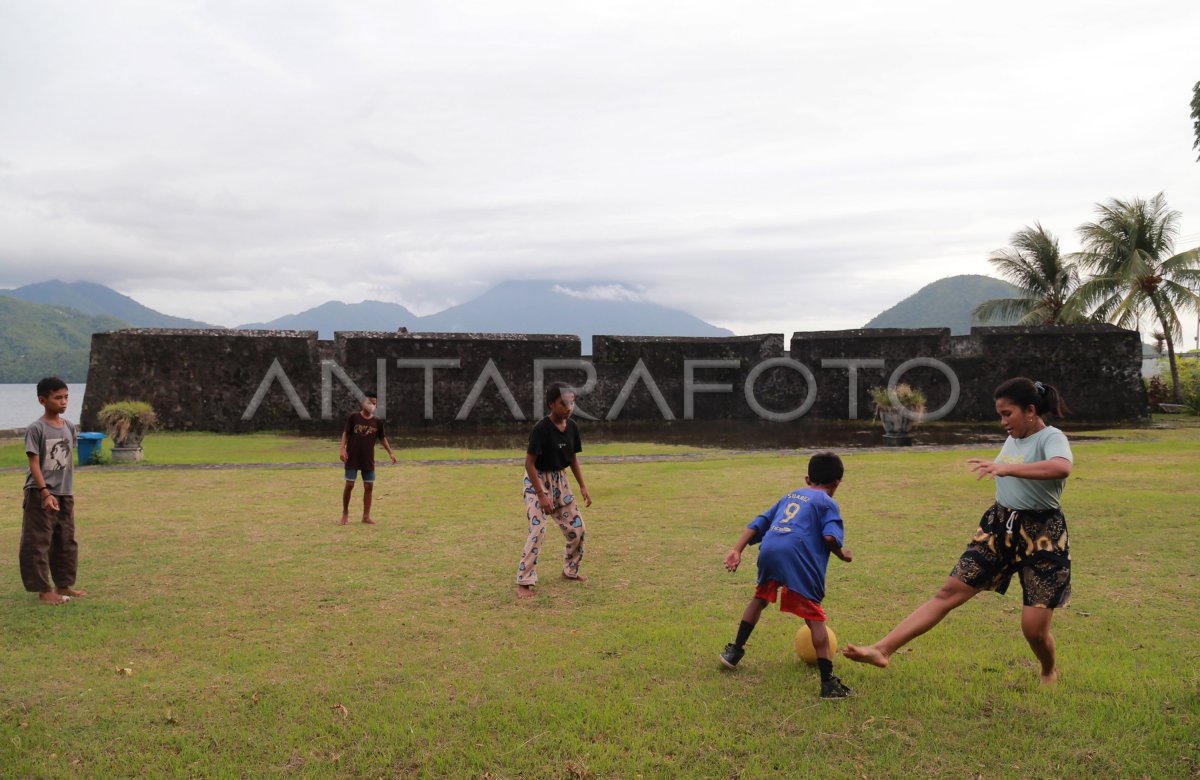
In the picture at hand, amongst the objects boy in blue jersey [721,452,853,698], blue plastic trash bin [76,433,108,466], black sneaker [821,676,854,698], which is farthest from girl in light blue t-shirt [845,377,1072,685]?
blue plastic trash bin [76,433,108,466]

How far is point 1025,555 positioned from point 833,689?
1160mm

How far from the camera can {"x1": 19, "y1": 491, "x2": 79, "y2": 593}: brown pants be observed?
6.01m

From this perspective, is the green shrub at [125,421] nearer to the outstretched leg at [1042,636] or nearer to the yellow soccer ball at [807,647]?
the yellow soccer ball at [807,647]

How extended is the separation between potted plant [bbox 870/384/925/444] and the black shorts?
12872 millimetres

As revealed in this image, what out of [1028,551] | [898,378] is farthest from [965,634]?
[898,378]

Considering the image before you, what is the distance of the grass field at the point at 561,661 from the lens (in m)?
3.59

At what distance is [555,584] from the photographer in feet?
21.2

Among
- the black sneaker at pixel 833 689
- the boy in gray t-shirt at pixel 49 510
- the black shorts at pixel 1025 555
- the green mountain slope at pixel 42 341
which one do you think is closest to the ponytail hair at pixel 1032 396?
the black shorts at pixel 1025 555

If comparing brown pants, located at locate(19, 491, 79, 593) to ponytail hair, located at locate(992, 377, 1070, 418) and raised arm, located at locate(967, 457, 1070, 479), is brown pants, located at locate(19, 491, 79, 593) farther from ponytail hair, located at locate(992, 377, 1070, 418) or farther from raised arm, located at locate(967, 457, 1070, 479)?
ponytail hair, located at locate(992, 377, 1070, 418)

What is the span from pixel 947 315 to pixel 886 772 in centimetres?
13282

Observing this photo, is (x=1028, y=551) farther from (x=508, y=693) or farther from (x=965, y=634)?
(x=508, y=693)

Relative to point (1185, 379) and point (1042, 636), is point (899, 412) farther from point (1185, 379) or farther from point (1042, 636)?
point (1185, 379)

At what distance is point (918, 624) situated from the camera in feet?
14.0

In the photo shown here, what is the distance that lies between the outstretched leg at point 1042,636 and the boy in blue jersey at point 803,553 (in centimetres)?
89
